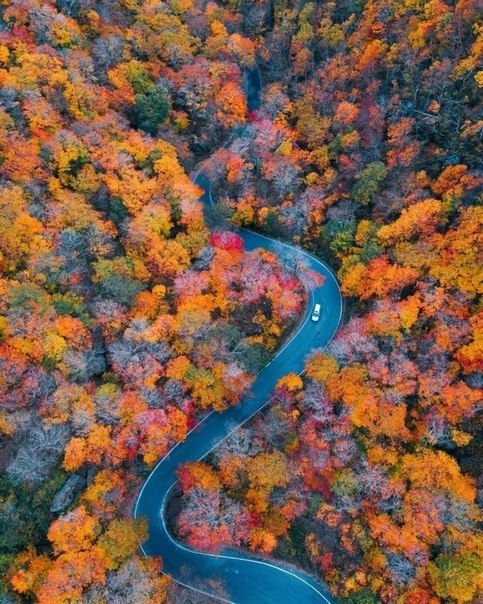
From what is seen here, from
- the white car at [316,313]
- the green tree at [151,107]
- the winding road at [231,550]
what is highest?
the green tree at [151,107]

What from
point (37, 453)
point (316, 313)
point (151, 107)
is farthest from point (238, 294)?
point (151, 107)

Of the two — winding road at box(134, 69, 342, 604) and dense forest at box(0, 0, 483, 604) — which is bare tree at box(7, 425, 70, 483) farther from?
winding road at box(134, 69, 342, 604)

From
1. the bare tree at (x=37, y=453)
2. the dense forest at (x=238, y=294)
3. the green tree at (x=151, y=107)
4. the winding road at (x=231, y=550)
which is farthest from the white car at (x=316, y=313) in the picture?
the green tree at (x=151, y=107)

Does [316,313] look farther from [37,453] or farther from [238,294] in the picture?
[37,453]

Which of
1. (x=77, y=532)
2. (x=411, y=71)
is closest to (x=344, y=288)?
(x=411, y=71)

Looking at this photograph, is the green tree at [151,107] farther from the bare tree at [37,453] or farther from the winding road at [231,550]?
the bare tree at [37,453]
